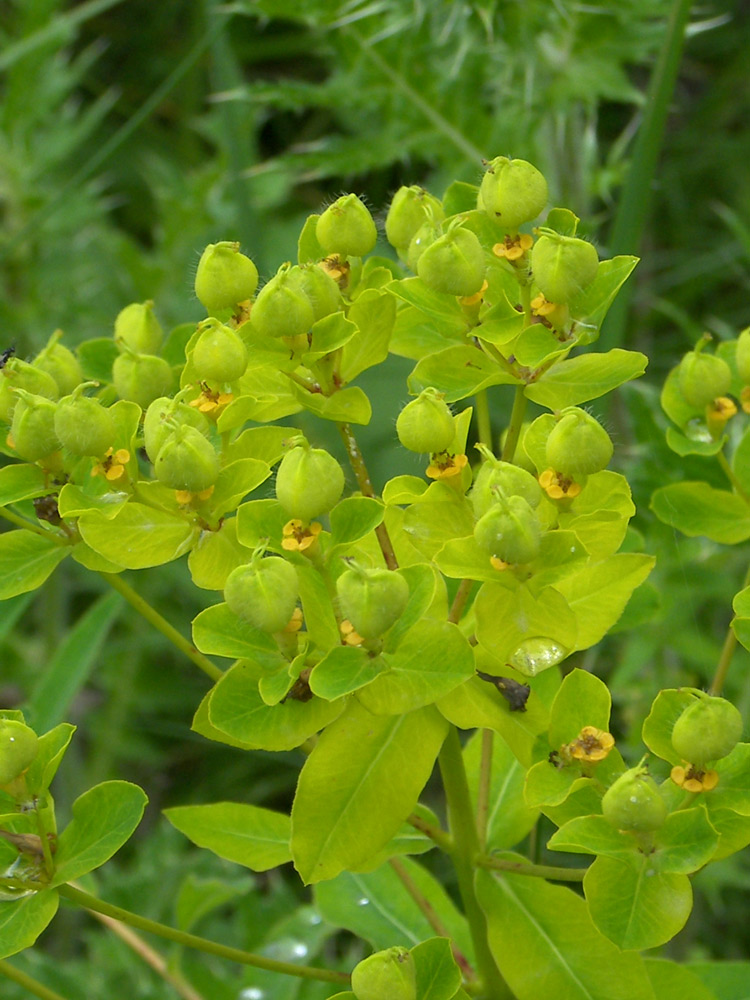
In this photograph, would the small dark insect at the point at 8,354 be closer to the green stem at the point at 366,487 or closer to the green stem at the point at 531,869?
the green stem at the point at 366,487

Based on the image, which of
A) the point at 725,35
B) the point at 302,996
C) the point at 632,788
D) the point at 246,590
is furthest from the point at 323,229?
the point at 725,35

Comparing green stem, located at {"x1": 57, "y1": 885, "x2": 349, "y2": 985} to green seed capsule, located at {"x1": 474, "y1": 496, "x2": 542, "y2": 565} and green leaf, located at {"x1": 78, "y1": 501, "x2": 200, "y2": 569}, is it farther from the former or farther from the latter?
green seed capsule, located at {"x1": 474, "y1": 496, "x2": 542, "y2": 565}

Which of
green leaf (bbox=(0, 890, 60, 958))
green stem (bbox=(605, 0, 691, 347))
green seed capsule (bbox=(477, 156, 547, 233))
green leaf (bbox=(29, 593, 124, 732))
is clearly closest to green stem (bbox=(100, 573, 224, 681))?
green leaf (bbox=(0, 890, 60, 958))

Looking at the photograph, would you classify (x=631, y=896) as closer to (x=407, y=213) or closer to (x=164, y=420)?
(x=164, y=420)

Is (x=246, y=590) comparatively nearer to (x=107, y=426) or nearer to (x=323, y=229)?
(x=107, y=426)

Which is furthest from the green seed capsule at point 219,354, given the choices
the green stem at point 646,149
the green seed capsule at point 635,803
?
the green stem at point 646,149

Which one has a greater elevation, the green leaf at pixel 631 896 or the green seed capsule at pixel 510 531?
the green seed capsule at pixel 510 531

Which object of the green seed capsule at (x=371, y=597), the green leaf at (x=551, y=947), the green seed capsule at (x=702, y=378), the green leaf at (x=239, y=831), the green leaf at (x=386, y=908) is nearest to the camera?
the green seed capsule at (x=371, y=597)
